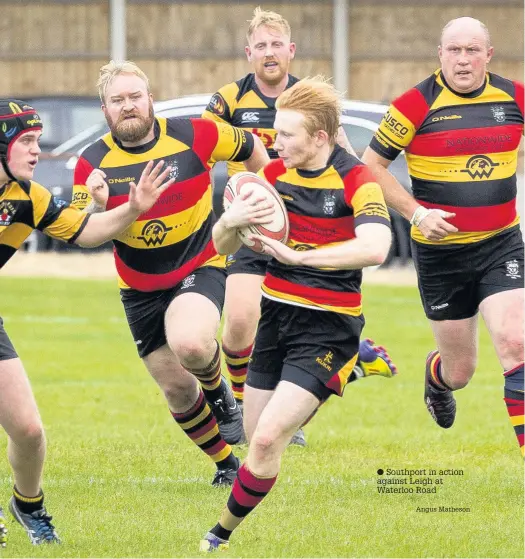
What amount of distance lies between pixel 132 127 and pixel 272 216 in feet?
4.28

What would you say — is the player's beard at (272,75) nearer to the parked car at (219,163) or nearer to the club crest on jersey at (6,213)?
the club crest on jersey at (6,213)

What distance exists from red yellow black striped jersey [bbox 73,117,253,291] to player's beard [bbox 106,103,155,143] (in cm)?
10

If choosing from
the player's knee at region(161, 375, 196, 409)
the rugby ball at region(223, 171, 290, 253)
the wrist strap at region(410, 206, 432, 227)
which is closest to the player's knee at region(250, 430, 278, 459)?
the rugby ball at region(223, 171, 290, 253)

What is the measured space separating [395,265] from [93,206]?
12507 millimetres

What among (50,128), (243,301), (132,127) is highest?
(132,127)

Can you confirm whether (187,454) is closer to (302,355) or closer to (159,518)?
(159,518)

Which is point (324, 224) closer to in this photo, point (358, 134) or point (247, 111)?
point (247, 111)

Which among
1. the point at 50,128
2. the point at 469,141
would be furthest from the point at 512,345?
the point at 50,128

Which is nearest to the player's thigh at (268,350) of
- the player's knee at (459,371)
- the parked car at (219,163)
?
the player's knee at (459,371)

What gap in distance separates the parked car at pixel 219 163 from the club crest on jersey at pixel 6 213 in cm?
1018

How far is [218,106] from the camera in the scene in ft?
29.1

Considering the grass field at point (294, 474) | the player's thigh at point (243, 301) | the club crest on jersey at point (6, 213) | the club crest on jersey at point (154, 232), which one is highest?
the club crest on jersey at point (6, 213)

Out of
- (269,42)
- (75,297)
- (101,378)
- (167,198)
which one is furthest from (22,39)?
(167,198)

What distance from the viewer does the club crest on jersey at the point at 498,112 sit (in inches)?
285
